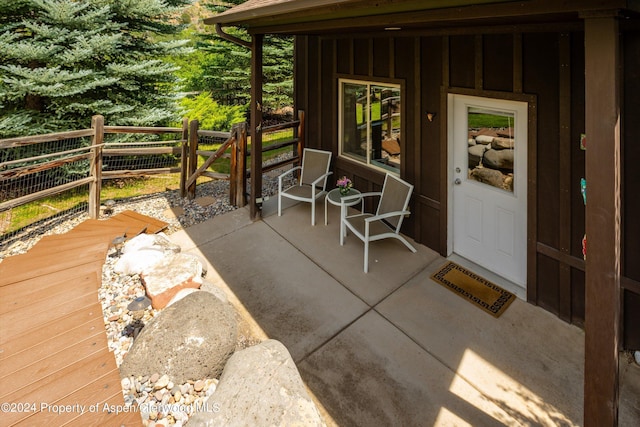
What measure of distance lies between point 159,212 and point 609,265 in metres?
5.70

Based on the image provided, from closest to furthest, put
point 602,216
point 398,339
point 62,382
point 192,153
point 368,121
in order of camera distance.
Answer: point 602,216 < point 62,382 < point 398,339 < point 368,121 < point 192,153

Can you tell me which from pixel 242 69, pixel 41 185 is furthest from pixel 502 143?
pixel 242 69

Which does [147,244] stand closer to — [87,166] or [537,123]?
[87,166]

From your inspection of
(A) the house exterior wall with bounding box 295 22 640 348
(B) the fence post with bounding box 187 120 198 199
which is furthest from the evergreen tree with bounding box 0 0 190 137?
(A) the house exterior wall with bounding box 295 22 640 348

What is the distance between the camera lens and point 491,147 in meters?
3.91

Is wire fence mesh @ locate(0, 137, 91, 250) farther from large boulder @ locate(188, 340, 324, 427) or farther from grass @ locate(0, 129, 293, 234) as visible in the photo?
large boulder @ locate(188, 340, 324, 427)

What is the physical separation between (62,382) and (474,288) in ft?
11.4

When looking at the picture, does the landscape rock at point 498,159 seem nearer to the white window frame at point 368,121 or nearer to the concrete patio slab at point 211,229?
the white window frame at point 368,121

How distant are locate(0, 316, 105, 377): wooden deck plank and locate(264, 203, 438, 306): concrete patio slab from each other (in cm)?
226

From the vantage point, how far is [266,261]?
4516 mm

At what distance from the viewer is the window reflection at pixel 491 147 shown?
12.3 feet

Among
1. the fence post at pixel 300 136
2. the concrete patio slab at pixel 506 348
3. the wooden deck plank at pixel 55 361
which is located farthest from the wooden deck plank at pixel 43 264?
the fence post at pixel 300 136

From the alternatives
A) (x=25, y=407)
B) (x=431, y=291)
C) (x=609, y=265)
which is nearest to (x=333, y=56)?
(x=431, y=291)

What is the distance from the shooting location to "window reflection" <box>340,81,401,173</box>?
5020mm
